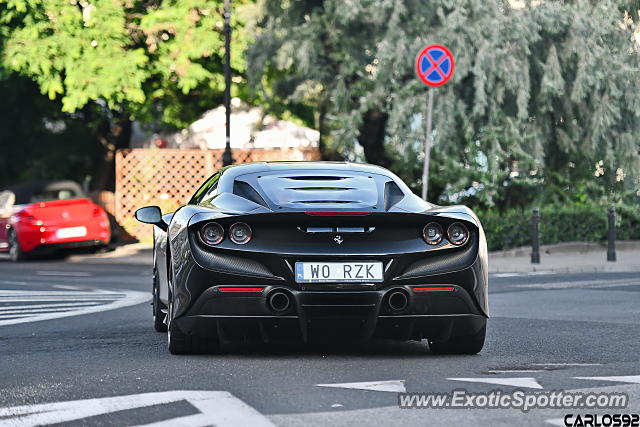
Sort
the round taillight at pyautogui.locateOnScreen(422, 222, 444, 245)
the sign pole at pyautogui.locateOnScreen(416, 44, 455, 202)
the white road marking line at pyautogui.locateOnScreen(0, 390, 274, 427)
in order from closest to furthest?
the white road marking line at pyautogui.locateOnScreen(0, 390, 274, 427)
the round taillight at pyautogui.locateOnScreen(422, 222, 444, 245)
the sign pole at pyautogui.locateOnScreen(416, 44, 455, 202)

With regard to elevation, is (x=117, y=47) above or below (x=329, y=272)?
above

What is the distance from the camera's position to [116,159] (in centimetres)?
3234

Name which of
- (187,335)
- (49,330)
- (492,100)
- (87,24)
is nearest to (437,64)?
(492,100)

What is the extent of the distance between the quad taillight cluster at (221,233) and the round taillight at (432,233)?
1.08 meters

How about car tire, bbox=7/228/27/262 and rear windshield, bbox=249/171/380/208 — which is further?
→ car tire, bbox=7/228/27/262

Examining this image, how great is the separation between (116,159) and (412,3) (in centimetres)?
891

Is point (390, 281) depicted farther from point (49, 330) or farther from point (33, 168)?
point (33, 168)

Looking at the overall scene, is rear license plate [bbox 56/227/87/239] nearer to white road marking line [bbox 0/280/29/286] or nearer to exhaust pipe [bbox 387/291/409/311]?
white road marking line [bbox 0/280/29/286]

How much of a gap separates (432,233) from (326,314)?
2.81ft

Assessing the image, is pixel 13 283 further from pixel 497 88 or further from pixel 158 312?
pixel 497 88

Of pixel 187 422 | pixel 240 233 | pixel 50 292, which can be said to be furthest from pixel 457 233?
pixel 50 292

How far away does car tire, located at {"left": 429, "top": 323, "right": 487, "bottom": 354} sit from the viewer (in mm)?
9609

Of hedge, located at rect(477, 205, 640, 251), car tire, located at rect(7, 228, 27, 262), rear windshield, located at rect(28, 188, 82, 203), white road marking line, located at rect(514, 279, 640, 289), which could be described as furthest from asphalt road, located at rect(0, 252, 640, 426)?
rear windshield, located at rect(28, 188, 82, 203)

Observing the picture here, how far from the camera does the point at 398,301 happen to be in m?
9.09
